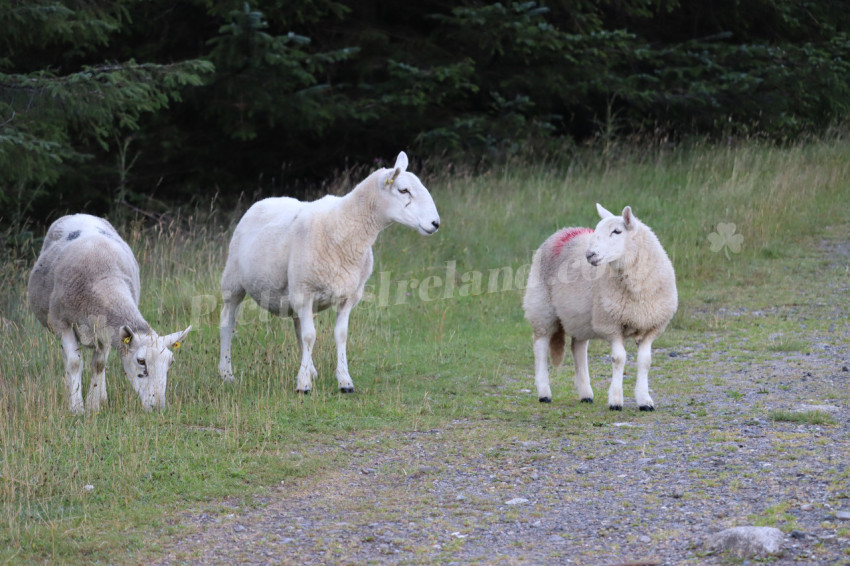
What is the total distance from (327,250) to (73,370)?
219cm

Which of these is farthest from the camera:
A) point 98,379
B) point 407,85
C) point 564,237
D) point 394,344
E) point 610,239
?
point 407,85

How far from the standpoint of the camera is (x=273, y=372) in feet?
27.6

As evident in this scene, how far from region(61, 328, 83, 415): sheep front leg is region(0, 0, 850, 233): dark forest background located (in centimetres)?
750

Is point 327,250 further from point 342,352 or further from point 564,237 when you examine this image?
point 564,237

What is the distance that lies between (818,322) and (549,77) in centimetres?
840

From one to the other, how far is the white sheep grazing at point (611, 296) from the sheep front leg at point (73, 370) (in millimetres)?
3535

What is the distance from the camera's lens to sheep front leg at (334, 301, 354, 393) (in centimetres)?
796

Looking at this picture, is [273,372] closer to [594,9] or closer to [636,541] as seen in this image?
[636,541]

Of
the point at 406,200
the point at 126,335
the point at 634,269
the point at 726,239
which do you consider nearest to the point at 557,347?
the point at 634,269

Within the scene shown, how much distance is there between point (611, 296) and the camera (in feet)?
23.5

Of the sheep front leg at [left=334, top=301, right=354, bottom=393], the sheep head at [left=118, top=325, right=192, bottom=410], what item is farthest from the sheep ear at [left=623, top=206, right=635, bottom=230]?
the sheep head at [left=118, top=325, right=192, bottom=410]

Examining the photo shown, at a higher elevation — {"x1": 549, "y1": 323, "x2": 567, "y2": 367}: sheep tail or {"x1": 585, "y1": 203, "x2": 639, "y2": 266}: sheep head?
{"x1": 585, "y1": 203, "x2": 639, "y2": 266}: sheep head

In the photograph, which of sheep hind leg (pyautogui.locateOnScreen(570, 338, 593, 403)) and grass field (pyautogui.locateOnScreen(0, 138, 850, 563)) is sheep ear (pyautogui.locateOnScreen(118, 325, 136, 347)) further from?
sheep hind leg (pyautogui.locateOnScreen(570, 338, 593, 403))


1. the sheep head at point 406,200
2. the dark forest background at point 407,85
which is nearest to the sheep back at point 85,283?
the sheep head at point 406,200
